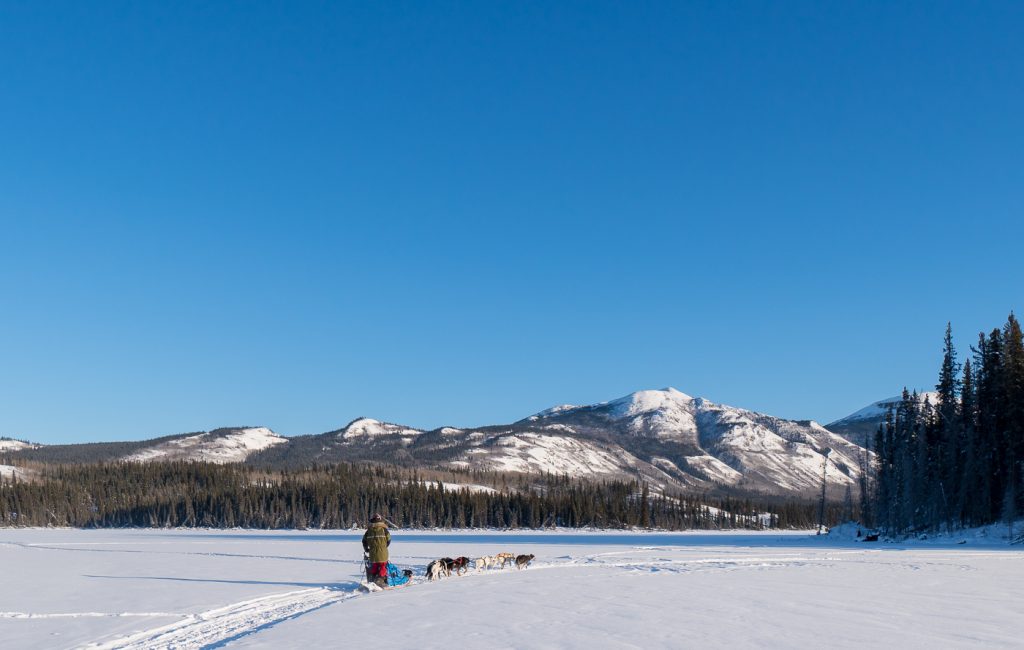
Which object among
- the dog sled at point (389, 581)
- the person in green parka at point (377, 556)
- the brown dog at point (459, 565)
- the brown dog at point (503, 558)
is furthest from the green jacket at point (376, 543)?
the brown dog at point (503, 558)

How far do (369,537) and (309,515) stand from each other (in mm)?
117248

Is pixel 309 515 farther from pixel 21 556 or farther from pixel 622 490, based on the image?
pixel 21 556

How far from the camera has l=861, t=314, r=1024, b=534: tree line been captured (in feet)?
211

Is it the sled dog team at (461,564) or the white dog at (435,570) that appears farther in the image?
the sled dog team at (461,564)

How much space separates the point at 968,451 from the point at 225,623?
6465cm

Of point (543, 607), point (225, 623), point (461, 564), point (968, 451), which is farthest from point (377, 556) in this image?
point (968, 451)

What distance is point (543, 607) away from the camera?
802 inches

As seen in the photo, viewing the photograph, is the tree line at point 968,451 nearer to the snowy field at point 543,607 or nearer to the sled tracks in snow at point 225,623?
the snowy field at point 543,607

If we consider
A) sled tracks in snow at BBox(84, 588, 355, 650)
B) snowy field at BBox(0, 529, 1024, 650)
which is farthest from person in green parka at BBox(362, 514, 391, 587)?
sled tracks in snow at BBox(84, 588, 355, 650)

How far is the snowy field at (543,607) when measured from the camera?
51.6 ft

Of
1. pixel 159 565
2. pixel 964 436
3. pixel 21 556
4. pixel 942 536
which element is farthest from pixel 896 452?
pixel 21 556

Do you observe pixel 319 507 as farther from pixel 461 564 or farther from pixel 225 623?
pixel 225 623

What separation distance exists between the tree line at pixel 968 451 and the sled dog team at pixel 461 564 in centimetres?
4069

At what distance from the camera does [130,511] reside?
14662cm
